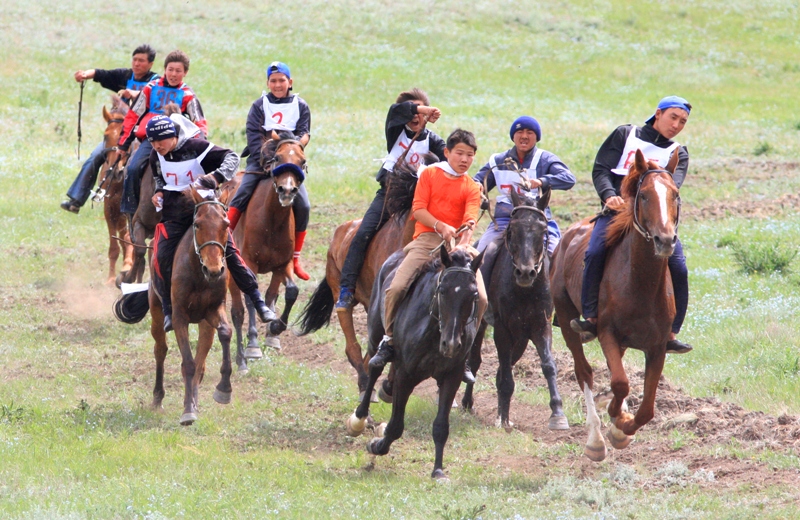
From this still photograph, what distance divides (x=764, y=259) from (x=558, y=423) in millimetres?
6603

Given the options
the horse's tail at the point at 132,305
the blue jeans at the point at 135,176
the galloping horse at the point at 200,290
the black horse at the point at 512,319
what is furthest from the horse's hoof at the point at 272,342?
the black horse at the point at 512,319

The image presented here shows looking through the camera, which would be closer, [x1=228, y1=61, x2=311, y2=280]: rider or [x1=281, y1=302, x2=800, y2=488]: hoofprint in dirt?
[x1=281, y1=302, x2=800, y2=488]: hoofprint in dirt

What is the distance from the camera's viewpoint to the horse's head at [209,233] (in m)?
9.30

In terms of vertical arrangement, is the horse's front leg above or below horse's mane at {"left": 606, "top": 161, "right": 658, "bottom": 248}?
below

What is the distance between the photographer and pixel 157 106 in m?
13.8

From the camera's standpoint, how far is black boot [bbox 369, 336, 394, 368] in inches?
332

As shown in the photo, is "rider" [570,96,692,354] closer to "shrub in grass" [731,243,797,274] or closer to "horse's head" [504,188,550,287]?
"horse's head" [504,188,550,287]

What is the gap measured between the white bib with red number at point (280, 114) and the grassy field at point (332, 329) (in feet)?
9.58

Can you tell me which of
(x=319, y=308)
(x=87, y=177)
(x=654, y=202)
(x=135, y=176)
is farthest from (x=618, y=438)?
(x=87, y=177)

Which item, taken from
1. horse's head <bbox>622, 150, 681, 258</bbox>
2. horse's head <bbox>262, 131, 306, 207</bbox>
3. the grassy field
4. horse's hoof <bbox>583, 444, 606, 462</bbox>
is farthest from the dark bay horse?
horse's head <bbox>622, 150, 681, 258</bbox>

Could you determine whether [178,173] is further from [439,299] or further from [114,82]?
[114,82]

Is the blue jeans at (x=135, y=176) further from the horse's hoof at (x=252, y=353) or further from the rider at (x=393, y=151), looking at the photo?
the rider at (x=393, y=151)

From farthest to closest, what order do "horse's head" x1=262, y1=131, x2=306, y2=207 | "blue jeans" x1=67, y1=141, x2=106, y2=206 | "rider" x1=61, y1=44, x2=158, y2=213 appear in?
Result: "blue jeans" x1=67, y1=141, x2=106, y2=206 < "rider" x1=61, y1=44, x2=158, y2=213 < "horse's head" x1=262, y1=131, x2=306, y2=207

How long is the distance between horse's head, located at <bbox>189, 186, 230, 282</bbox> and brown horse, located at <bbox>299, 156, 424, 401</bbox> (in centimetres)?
176
